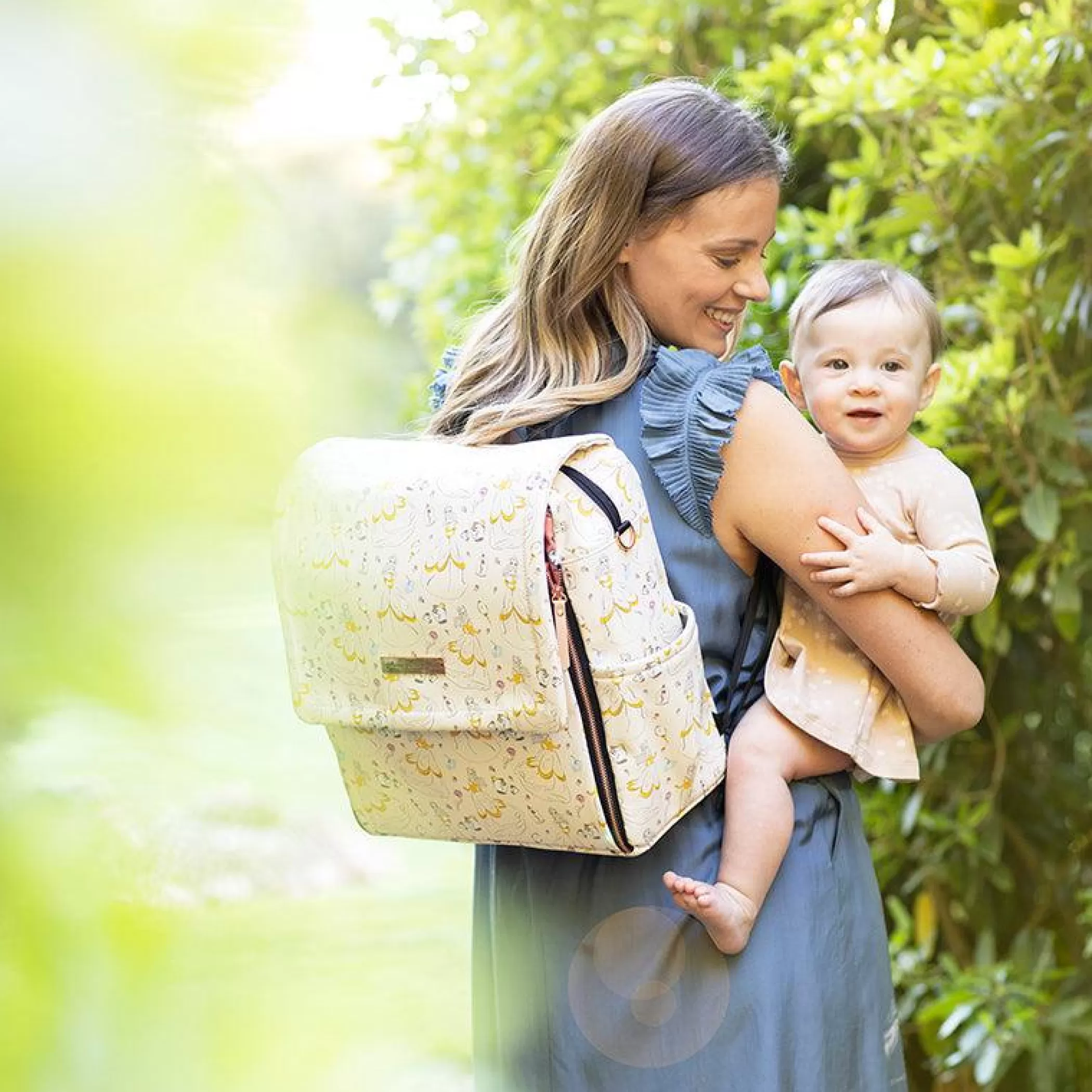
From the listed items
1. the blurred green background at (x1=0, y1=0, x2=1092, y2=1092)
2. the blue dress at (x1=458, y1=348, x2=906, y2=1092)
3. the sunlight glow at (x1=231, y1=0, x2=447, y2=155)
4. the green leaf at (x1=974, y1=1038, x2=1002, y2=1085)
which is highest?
the sunlight glow at (x1=231, y1=0, x2=447, y2=155)

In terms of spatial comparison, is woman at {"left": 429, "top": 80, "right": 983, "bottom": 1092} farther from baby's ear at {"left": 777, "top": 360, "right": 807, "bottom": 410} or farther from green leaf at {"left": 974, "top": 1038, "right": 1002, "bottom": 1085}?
green leaf at {"left": 974, "top": 1038, "right": 1002, "bottom": 1085}

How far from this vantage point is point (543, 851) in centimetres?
147

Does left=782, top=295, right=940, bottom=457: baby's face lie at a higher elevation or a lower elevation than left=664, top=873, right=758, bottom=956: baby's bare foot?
higher

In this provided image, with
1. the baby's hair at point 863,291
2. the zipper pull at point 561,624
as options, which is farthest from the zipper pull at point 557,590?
the baby's hair at point 863,291

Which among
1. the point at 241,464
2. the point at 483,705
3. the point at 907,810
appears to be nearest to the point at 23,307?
the point at 241,464

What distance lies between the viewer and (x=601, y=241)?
1.42 meters

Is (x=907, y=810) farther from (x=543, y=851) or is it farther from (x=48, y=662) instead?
(x=48, y=662)

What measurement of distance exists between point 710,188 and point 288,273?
3.63 ft

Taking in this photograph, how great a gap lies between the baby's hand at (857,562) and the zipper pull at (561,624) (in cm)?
24

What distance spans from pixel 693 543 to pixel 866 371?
26 centimetres

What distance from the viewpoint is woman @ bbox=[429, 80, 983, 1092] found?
1337mm

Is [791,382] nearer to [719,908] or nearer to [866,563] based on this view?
[866,563]

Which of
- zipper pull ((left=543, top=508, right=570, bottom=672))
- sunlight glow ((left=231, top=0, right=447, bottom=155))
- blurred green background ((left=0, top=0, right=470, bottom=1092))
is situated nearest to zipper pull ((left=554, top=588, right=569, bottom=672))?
zipper pull ((left=543, top=508, right=570, bottom=672))

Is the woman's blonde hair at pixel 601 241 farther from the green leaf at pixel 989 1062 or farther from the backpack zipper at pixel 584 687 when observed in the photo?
the green leaf at pixel 989 1062
